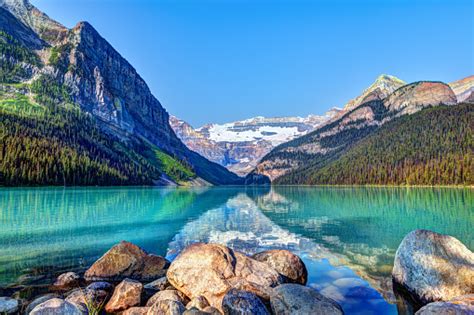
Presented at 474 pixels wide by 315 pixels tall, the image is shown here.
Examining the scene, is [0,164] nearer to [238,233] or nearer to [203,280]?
[238,233]

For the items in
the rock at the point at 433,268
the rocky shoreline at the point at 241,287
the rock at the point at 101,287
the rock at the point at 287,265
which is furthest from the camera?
the rock at the point at 287,265

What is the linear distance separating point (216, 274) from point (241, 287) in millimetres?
1441

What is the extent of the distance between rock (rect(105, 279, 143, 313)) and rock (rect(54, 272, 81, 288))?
4.28 m

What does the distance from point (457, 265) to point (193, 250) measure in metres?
12.4

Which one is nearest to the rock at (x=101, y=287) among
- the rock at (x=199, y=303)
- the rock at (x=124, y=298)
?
the rock at (x=124, y=298)

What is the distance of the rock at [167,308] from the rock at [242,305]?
1.74 meters

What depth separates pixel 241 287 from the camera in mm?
15375

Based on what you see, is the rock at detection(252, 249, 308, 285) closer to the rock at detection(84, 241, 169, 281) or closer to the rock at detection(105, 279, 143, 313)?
the rock at detection(84, 241, 169, 281)

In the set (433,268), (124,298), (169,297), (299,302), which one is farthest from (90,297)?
(433,268)

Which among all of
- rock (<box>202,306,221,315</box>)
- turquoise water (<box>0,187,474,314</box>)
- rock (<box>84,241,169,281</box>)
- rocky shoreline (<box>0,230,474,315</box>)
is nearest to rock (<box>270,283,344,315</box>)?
rocky shoreline (<box>0,230,474,315</box>)

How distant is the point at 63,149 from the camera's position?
176 m

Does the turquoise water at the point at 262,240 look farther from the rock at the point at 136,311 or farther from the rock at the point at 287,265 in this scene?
the rock at the point at 136,311

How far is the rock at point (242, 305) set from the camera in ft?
41.4

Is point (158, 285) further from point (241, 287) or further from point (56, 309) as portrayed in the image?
point (56, 309)
